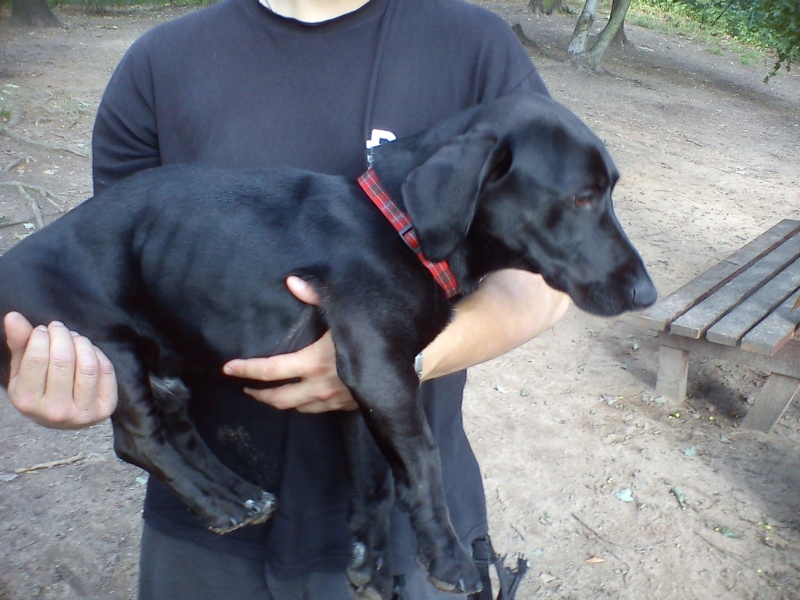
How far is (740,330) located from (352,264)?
3.30 m

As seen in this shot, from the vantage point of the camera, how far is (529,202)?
1.73 metres

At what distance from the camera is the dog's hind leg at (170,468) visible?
6.14 ft

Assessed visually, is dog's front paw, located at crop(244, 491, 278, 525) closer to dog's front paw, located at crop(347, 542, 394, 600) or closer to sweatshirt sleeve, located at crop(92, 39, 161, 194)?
dog's front paw, located at crop(347, 542, 394, 600)

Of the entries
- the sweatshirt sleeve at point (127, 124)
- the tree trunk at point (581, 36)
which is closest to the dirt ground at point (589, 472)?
the sweatshirt sleeve at point (127, 124)

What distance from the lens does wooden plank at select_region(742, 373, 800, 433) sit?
439cm

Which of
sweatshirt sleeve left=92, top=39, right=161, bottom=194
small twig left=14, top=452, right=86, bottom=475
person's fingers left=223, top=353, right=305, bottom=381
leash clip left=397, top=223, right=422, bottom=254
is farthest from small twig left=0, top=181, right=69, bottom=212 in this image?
leash clip left=397, top=223, right=422, bottom=254

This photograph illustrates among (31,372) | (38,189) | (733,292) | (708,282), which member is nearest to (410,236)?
(31,372)

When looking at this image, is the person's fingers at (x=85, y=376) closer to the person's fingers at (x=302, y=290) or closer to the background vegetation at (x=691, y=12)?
the person's fingers at (x=302, y=290)

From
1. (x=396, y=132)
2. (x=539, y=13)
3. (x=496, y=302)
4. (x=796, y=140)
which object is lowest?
(x=539, y=13)

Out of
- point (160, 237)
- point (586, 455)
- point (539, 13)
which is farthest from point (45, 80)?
point (539, 13)

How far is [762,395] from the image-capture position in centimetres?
448

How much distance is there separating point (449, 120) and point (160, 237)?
2.27 ft

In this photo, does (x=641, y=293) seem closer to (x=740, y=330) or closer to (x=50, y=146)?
(x=740, y=330)

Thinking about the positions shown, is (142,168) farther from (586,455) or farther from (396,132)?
(586,455)
